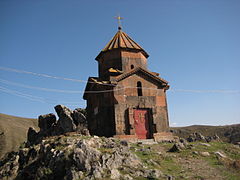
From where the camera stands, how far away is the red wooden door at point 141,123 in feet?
67.4

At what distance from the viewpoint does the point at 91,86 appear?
2417 centimetres

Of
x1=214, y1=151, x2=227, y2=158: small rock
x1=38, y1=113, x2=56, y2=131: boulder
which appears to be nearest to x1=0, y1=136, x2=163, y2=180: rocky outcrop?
x1=38, y1=113, x2=56, y2=131: boulder

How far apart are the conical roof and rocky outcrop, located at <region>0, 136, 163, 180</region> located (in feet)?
38.0

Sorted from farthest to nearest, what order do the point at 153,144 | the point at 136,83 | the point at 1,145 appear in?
the point at 1,145
the point at 136,83
the point at 153,144

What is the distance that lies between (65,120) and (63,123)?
12.4 inches

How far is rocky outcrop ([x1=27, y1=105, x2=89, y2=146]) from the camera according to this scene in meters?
18.8

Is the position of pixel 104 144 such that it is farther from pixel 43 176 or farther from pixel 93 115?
pixel 93 115

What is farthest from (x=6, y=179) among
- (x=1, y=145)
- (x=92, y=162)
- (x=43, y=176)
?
(x=1, y=145)

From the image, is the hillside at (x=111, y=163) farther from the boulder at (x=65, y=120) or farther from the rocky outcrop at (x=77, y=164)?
the boulder at (x=65, y=120)

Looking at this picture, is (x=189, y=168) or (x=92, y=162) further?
(x=189, y=168)

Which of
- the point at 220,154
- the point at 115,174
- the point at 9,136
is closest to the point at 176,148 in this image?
the point at 220,154

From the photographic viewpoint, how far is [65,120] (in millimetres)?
19172

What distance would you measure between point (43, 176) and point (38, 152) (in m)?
3.47

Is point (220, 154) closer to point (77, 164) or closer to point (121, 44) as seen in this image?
point (77, 164)
